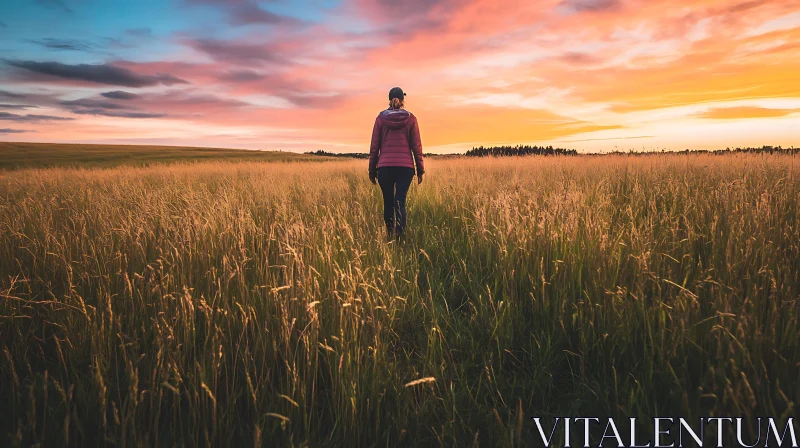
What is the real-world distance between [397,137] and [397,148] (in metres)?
0.17

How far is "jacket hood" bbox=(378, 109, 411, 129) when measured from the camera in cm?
541

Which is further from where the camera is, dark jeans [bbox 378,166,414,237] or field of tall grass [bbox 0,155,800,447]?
dark jeans [bbox 378,166,414,237]

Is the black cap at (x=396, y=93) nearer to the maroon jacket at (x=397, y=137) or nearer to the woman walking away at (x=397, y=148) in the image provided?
the woman walking away at (x=397, y=148)

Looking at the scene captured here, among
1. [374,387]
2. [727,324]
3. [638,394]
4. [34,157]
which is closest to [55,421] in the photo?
[374,387]

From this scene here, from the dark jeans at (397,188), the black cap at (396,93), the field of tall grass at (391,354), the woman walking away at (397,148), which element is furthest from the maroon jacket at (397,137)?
the field of tall grass at (391,354)

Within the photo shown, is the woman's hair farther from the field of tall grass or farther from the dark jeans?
the field of tall grass

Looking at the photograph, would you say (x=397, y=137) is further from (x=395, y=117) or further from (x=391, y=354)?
(x=391, y=354)

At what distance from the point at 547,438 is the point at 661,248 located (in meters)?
2.63

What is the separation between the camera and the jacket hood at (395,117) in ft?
17.7

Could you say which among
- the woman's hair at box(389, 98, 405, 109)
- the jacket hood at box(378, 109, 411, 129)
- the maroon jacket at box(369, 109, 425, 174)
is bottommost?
the maroon jacket at box(369, 109, 425, 174)

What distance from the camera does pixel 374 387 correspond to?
178cm

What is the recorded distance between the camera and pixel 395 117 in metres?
5.41

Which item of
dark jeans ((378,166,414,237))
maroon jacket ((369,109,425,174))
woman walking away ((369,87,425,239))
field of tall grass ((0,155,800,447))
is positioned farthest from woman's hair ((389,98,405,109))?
field of tall grass ((0,155,800,447))

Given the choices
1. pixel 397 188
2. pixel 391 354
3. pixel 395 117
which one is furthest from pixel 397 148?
pixel 391 354
